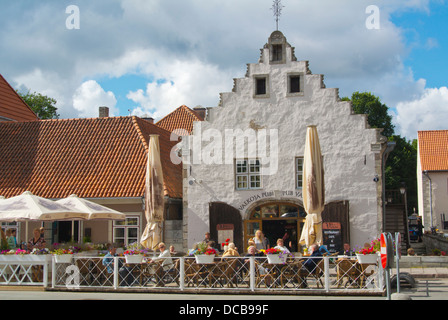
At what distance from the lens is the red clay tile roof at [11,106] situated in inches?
1257

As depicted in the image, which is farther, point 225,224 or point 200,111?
point 200,111

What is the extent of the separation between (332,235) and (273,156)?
3720 millimetres

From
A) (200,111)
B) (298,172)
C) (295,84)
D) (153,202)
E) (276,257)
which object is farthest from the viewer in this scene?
(200,111)

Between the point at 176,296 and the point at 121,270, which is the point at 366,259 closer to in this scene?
the point at 176,296

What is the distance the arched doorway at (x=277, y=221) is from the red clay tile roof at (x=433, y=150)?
2091 cm

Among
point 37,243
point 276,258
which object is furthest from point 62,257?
point 276,258

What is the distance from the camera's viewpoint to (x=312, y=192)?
17141mm

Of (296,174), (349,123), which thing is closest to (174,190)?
(296,174)

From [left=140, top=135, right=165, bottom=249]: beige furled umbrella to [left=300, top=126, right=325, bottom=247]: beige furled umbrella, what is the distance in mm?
4590

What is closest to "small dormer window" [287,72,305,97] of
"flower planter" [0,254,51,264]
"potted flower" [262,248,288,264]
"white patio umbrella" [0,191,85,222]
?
A: "white patio umbrella" [0,191,85,222]

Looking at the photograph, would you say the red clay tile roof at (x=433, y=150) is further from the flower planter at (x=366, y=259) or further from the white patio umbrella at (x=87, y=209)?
the flower planter at (x=366, y=259)

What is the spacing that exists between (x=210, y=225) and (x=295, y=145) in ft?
14.8

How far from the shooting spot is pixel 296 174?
2184 centimetres
